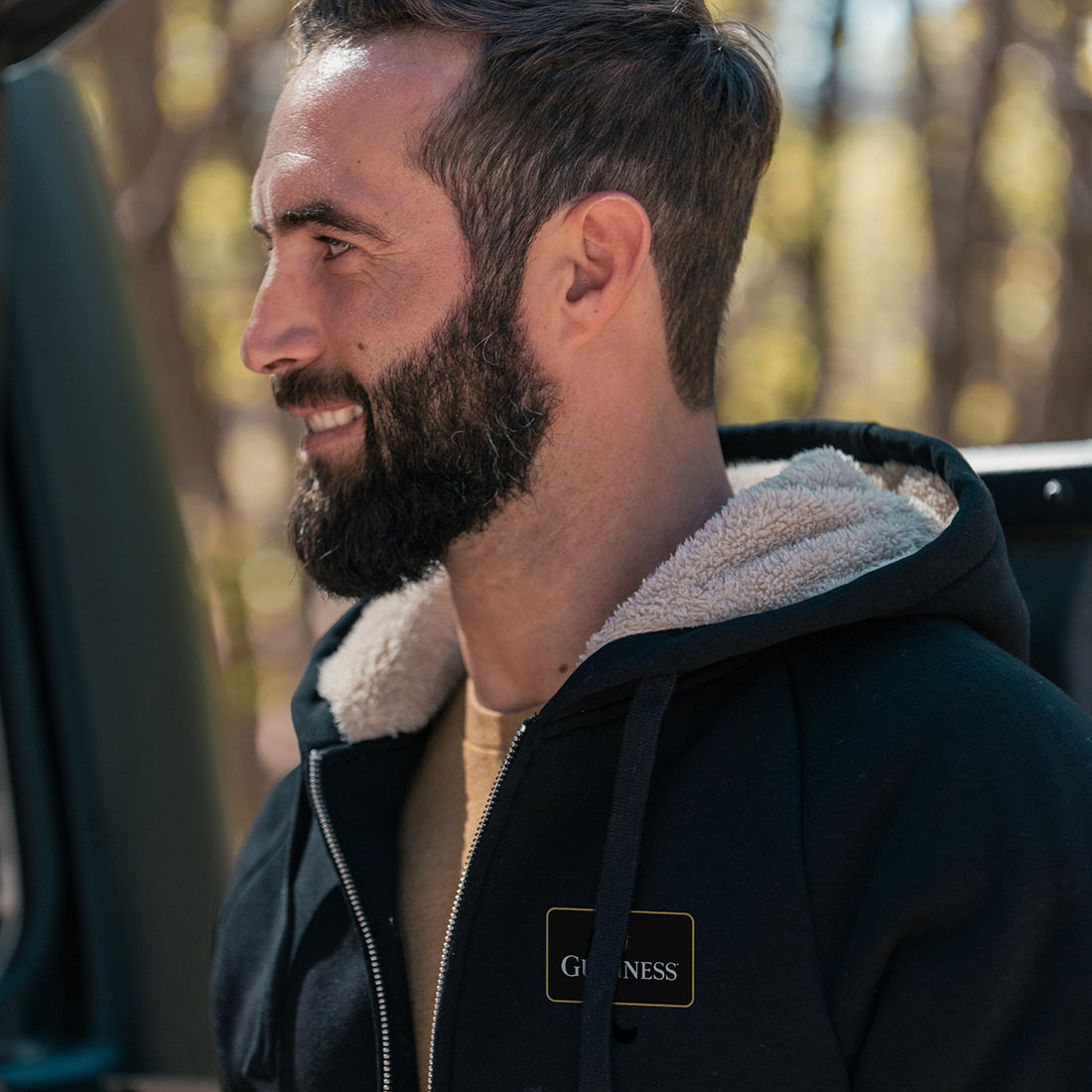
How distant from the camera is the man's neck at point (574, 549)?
2.01m

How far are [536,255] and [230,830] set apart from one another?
1446 mm

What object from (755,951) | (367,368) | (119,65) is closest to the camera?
(755,951)

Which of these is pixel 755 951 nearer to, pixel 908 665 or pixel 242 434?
pixel 908 665

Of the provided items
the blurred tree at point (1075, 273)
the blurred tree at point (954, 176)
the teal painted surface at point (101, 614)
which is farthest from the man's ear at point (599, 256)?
the blurred tree at point (954, 176)

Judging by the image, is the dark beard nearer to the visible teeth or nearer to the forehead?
the visible teeth

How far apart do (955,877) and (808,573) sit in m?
0.43

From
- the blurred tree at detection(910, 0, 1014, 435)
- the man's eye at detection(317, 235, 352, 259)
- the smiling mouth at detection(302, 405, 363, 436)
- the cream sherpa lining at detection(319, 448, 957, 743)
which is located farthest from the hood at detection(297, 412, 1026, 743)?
the blurred tree at detection(910, 0, 1014, 435)

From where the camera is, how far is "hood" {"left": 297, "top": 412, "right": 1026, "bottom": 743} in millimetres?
1652

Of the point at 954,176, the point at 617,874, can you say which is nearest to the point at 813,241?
the point at 954,176

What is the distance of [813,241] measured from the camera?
13172mm

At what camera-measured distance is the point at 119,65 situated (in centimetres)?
831

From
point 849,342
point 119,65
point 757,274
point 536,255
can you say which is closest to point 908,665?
point 536,255

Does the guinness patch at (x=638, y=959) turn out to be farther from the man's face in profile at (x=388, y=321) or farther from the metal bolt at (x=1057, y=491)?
the metal bolt at (x=1057, y=491)

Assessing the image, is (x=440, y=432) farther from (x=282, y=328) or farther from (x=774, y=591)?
(x=774, y=591)
